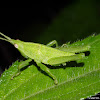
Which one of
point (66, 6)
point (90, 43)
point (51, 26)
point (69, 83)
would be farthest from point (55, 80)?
point (66, 6)

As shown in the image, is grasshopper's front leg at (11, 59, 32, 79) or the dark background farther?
the dark background

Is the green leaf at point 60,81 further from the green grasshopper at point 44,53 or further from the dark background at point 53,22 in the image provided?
the dark background at point 53,22

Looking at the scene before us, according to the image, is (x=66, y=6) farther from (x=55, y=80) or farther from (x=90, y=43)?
(x=55, y=80)

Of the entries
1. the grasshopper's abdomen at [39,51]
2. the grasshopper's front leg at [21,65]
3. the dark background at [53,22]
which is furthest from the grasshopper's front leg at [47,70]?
the dark background at [53,22]

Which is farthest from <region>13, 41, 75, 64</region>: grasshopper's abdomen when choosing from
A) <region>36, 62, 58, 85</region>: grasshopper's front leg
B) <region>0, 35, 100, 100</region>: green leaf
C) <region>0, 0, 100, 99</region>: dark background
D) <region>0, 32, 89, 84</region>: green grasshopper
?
<region>0, 0, 100, 99</region>: dark background

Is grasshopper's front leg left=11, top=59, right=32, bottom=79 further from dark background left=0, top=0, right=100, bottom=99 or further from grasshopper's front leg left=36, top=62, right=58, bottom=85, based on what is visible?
dark background left=0, top=0, right=100, bottom=99

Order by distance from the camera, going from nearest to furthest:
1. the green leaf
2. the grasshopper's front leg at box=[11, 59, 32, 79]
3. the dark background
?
1. the green leaf
2. the grasshopper's front leg at box=[11, 59, 32, 79]
3. the dark background
